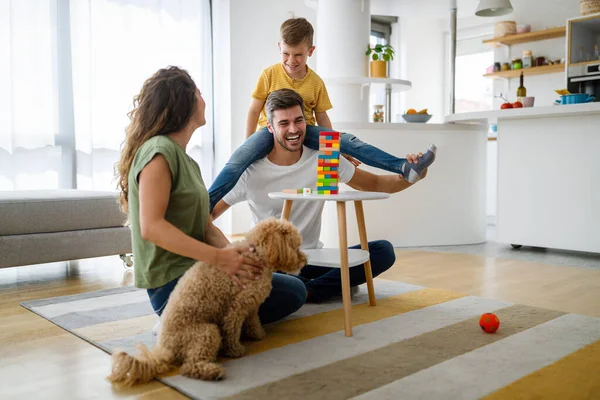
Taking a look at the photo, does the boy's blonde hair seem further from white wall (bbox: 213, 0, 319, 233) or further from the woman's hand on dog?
white wall (bbox: 213, 0, 319, 233)

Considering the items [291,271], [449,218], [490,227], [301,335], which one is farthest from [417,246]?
[291,271]

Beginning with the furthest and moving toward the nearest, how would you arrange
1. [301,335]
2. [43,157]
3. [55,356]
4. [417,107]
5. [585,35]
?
[417,107]
[585,35]
[43,157]
[301,335]
[55,356]

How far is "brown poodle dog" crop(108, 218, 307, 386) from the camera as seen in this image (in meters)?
1.55

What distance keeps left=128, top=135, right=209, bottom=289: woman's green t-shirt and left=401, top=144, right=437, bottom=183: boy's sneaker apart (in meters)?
1.00

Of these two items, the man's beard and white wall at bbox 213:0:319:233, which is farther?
white wall at bbox 213:0:319:233

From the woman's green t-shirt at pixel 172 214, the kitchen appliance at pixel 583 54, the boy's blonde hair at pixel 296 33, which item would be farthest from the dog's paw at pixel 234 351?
the kitchen appliance at pixel 583 54

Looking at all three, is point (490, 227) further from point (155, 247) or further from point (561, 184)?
point (155, 247)

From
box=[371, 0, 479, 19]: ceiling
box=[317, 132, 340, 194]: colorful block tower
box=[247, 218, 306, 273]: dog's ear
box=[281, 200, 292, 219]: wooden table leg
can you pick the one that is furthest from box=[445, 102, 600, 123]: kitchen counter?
box=[247, 218, 306, 273]: dog's ear

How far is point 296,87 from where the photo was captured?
2965 mm

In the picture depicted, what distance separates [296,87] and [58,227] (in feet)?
4.90

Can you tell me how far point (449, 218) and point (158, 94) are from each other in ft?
10.3

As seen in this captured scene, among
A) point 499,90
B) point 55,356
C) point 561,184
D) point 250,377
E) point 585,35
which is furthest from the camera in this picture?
point 499,90

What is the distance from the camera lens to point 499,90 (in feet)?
22.7

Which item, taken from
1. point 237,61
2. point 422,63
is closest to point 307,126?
point 237,61
